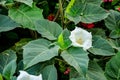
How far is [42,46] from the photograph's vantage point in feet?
4.60

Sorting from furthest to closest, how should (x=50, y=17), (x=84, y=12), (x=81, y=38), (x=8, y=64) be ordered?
(x=50, y=17) < (x=84, y=12) < (x=81, y=38) < (x=8, y=64)

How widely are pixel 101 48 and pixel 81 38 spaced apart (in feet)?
0.34

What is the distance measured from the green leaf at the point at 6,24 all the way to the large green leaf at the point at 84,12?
262mm

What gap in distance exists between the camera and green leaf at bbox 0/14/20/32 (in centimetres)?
153

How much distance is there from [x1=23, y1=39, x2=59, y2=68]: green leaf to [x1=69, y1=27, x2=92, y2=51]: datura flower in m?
0.09

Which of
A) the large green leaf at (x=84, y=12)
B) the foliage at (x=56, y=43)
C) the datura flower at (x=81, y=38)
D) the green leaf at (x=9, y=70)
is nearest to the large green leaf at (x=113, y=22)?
the foliage at (x=56, y=43)

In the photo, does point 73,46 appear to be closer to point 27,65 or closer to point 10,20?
point 27,65

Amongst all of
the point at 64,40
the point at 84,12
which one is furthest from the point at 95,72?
the point at 84,12

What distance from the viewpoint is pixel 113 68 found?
139 centimetres

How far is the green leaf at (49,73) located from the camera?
4.20 ft

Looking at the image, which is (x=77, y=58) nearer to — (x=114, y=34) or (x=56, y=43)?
(x=56, y=43)

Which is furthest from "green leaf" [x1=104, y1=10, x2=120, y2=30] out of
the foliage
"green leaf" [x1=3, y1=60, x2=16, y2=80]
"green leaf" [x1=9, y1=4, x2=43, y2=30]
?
"green leaf" [x1=3, y1=60, x2=16, y2=80]

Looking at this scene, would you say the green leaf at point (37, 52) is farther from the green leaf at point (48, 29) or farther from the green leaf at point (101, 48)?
the green leaf at point (101, 48)

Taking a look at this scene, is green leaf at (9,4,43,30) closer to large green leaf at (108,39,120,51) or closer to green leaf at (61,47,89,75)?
green leaf at (61,47,89,75)
